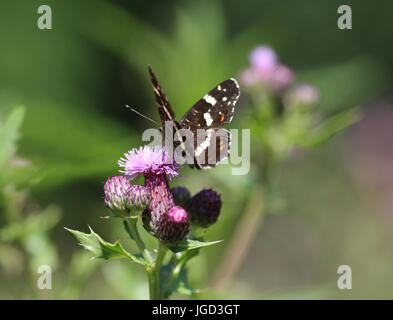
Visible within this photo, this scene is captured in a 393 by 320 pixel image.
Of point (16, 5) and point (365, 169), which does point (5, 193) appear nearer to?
point (365, 169)

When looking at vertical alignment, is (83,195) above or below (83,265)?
above

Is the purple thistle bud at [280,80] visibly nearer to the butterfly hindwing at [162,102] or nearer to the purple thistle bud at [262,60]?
the purple thistle bud at [262,60]

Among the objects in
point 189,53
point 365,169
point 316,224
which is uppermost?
point 189,53

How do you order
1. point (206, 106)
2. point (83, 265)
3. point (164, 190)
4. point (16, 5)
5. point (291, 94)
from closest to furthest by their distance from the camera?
point (164, 190) < point (83, 265) < point (206, 106) < point (291, 94) < point (16, 5)

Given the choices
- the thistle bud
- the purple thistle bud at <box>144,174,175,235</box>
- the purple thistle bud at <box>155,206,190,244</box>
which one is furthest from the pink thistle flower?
the purple thistle bud at <box>155,206,190,244</box>

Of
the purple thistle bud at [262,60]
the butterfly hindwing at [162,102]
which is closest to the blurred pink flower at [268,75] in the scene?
the purple thistle bud at [262,60]

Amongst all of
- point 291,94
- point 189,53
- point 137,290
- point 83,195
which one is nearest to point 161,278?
point 137,290
